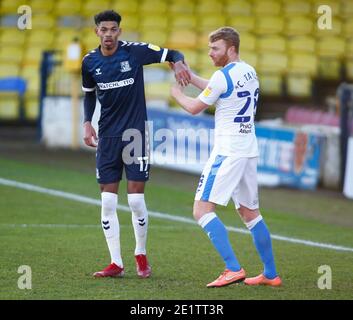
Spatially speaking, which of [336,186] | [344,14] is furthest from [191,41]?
[336,186]

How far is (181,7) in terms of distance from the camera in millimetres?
25328

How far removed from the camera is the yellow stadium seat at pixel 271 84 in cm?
2283

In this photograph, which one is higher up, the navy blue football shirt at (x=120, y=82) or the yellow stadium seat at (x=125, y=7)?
the yellow stadium seat at (x=125, y=7)

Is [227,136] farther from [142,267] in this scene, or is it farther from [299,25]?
[299,25]

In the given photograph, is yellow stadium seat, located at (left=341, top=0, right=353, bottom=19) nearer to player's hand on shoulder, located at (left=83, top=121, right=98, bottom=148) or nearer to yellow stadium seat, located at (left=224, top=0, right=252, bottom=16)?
yellow stadium seat, located at (left=224, top=0, right=252, bottom=16)

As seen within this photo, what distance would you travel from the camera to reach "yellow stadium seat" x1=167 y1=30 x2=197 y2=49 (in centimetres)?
2348

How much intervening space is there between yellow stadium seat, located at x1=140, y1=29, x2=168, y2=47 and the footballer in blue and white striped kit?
14.8 meters

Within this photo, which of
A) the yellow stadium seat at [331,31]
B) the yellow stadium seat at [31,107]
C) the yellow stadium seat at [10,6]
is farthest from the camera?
the yellow stadium seat at [10,6]

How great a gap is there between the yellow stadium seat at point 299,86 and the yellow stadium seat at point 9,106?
578 cm

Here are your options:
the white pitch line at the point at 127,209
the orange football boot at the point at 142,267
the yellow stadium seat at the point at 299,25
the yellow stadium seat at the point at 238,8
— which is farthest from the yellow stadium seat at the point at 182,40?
the orange football boot at the point at 142,267

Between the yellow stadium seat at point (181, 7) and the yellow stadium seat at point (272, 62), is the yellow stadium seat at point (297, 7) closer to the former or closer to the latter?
the yellow stadium seat at point (272, 62)

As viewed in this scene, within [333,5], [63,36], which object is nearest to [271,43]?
[333,5]
